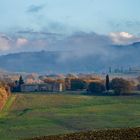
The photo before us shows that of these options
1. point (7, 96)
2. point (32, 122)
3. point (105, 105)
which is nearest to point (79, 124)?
point (32, 122)

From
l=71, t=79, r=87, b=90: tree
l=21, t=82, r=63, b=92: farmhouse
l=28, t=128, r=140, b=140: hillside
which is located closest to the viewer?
l=28, t=128, r=140, b=140: hillside

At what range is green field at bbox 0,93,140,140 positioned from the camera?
77938mm

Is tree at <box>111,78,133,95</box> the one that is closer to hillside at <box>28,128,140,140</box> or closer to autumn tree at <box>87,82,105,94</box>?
autumn tree at <box>87,82,105,94</box>

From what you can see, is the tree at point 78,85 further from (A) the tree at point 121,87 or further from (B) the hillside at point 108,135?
(B) the hillside at point 108,135

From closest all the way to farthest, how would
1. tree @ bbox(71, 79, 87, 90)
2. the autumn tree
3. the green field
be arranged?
the green field → the autumn tree → tree @ bbox(71, 79, 87, 90)

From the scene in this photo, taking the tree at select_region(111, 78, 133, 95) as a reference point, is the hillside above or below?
below

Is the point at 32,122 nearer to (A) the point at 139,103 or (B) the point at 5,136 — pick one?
(B) the point at 5,136

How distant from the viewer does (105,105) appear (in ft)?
386

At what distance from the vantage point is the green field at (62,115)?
256 feet

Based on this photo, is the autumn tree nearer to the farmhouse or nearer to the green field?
the farmhouse

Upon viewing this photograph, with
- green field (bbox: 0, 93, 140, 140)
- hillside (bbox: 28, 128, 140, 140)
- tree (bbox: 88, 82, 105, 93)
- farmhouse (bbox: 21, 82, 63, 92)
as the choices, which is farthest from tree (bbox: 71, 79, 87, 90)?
hillside (bbox: 28, 128, 140, 140)

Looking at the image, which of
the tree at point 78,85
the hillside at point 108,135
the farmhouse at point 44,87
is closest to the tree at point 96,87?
the tree at point 78,85

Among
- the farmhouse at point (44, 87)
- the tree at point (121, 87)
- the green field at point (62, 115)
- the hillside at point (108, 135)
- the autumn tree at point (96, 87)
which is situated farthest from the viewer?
the farmhouse at point (44, 87)

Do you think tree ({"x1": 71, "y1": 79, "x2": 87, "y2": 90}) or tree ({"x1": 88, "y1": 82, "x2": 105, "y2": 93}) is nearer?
tree ({"x1": 88, "y1": 82, "x2": 105, "y2": 93})
